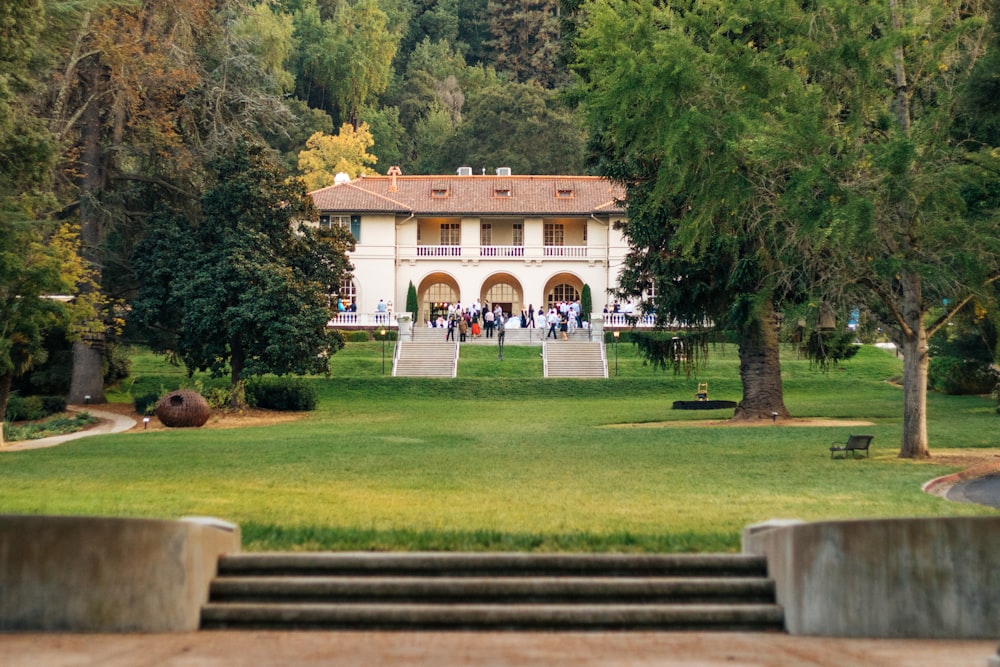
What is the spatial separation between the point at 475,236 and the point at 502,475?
52232 millimetres

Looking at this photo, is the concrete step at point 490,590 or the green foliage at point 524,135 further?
the green foliage at point 524,135

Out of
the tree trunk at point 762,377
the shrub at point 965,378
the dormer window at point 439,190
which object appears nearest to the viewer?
the tree trunk at point 762,377

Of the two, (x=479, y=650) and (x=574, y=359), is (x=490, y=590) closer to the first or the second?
(x=479, y=650)

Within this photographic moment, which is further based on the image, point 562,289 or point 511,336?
point 562,289

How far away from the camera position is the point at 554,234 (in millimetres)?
72000

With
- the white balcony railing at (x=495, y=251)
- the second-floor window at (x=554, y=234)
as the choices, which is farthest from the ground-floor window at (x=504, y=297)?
the second-floor window at (x=554, y=234)

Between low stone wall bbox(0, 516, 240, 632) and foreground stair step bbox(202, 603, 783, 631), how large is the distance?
44cm

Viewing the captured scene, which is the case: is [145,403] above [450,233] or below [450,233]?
below

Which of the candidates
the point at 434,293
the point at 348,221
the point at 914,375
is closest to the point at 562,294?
the point at 434,293

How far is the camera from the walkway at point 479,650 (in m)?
8.16

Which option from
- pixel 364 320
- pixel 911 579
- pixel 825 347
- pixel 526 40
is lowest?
pixel 911 579

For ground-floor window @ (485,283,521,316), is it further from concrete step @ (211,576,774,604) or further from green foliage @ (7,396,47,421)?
concrete step @ (211,576,774,604)

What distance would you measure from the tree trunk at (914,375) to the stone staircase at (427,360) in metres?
27.7

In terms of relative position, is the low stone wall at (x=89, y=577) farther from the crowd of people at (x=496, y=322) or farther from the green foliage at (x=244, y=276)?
the crowd of people at (x=496, y=322)
